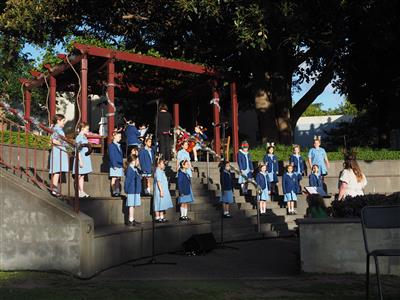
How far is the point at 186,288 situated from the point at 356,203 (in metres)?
3.00

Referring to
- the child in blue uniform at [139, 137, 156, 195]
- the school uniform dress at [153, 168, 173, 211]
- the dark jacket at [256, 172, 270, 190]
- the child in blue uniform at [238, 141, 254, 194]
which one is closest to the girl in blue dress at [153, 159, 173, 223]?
the school uniform dress at [153, 168, 173, 211]

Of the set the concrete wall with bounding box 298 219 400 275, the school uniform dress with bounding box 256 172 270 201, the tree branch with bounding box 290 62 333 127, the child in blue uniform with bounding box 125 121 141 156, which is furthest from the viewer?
the tree branch with bounding box 290 62 333 127

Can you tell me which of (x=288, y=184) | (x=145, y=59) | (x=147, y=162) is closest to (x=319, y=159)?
(x=288, y=184)

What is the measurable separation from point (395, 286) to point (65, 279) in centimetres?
442

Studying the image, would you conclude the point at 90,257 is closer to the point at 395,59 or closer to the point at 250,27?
the point at 250,27

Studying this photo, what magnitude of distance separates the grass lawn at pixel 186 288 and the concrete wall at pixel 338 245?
185mm

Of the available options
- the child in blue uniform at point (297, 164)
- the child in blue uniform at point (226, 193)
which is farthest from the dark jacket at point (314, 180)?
the child in blue uniform at point (226, 193)

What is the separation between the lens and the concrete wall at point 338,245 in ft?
26.3

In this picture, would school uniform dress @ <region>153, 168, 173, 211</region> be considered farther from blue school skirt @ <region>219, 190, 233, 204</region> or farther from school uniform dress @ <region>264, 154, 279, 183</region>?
school uniform dress @ <region>264, 154, 279, 183</region>

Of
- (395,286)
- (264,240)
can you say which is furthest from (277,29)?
(395,286)

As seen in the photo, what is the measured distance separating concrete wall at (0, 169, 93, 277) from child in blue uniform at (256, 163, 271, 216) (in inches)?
271

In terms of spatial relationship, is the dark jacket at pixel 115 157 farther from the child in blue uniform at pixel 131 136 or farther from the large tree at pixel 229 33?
the large tree at pixel 229 33

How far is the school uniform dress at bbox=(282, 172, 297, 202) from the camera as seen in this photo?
14.7 meters

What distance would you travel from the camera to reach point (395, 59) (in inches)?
795
